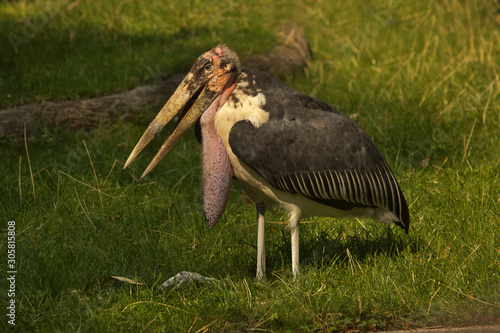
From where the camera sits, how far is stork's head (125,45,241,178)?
401cm

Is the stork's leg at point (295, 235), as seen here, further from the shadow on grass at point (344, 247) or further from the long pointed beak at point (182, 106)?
the long pointed beak at point (182, 106)

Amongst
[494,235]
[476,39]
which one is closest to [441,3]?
[476,39]

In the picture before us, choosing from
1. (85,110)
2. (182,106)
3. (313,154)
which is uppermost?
(182,106)

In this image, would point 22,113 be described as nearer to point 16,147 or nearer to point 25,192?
point 16,147

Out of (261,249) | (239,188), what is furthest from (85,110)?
(261,249)

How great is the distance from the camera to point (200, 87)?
4074 millimetres

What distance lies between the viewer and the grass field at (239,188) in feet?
12.5

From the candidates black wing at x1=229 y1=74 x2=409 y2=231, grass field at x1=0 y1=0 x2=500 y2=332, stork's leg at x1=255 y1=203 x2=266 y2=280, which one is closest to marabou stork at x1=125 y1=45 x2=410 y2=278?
black wing at x1=229 y1=74 x2=409 y2=231

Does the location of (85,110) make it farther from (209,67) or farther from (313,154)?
(313,154)

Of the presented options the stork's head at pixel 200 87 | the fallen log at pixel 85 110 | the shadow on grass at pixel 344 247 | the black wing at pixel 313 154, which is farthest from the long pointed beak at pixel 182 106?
the fallen log at pixel 85 110

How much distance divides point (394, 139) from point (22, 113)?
3.46 meters

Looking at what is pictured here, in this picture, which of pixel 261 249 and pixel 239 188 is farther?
pixel 239 188

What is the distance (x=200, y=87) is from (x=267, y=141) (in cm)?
55

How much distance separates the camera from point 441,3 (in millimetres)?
9812
